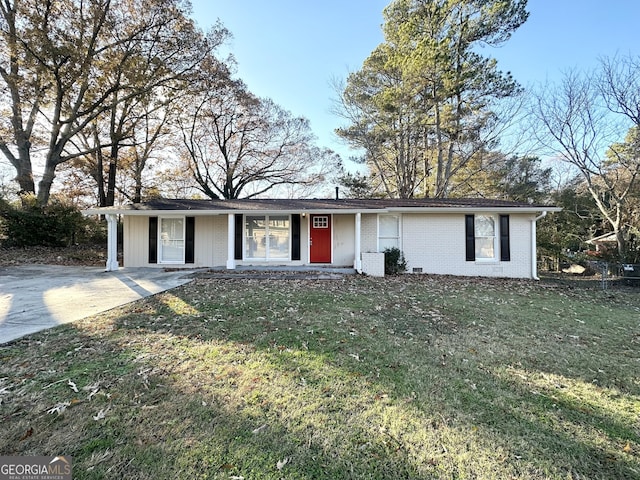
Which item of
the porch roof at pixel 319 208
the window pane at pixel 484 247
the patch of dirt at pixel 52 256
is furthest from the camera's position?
the patch of dirt at pixel 52 256

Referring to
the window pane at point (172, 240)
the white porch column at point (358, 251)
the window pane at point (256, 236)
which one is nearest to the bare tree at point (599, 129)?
the white porch column at point (358, 251)

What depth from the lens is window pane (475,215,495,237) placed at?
10.6 meters

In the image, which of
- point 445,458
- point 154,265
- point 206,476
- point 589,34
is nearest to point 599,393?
point 445,458

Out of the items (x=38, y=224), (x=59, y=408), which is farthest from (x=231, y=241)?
(x=38, y=224)

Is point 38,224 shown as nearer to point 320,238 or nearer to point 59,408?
point 320,238

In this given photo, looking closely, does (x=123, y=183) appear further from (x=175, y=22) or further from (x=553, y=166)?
(x=553, y=166)

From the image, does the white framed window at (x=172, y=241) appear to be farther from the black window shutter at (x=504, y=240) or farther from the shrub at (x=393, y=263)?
the black window shutter at (x=504, y=240)

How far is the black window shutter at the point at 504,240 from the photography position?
10438 mm

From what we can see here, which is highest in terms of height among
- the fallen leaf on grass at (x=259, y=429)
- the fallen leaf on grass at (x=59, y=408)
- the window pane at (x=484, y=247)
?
the window pane at (x=484, y=247)

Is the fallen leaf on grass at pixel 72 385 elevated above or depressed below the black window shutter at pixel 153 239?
below

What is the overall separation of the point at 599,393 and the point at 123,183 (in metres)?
24.6

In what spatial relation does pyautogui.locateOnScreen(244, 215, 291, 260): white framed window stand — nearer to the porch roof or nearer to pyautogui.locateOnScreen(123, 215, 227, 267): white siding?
the porch roof

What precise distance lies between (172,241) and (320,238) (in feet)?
18.2

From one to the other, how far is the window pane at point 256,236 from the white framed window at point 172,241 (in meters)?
2.38
